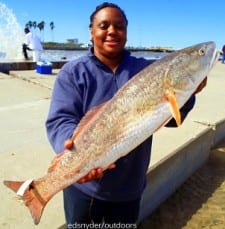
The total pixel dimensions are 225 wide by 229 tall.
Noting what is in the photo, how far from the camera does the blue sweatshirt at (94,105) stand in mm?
2014

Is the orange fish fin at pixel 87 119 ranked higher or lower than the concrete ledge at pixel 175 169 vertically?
higher

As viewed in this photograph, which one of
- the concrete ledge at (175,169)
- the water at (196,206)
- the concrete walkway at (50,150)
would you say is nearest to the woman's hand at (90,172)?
the concrete walkway at (50,150)

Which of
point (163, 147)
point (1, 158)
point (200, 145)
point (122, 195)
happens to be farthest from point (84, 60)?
point (200, 145)

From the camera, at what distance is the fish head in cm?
187

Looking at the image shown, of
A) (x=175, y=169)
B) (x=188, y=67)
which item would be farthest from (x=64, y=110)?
(x=175, y=169)

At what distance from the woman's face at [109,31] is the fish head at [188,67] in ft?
1.10

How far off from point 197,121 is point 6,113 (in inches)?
130

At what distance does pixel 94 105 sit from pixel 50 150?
2.43m

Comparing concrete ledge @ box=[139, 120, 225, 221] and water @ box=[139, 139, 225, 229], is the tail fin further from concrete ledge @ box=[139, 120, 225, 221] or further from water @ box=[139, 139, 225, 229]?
water @ box=[139, 139, 225, 229]

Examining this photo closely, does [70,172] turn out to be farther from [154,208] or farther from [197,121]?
[197,121]

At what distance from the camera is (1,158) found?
400 centimetres

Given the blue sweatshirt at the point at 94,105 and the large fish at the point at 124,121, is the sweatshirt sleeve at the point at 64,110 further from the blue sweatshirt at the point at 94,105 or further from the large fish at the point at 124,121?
the large fish at the point at 124,121

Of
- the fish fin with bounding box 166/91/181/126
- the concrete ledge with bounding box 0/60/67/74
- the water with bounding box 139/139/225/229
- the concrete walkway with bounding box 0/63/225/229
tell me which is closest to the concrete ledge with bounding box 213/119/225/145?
the concrete walkway with bounding box 0/63/225/229

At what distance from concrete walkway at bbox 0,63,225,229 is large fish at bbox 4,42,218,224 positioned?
0.93 metres
